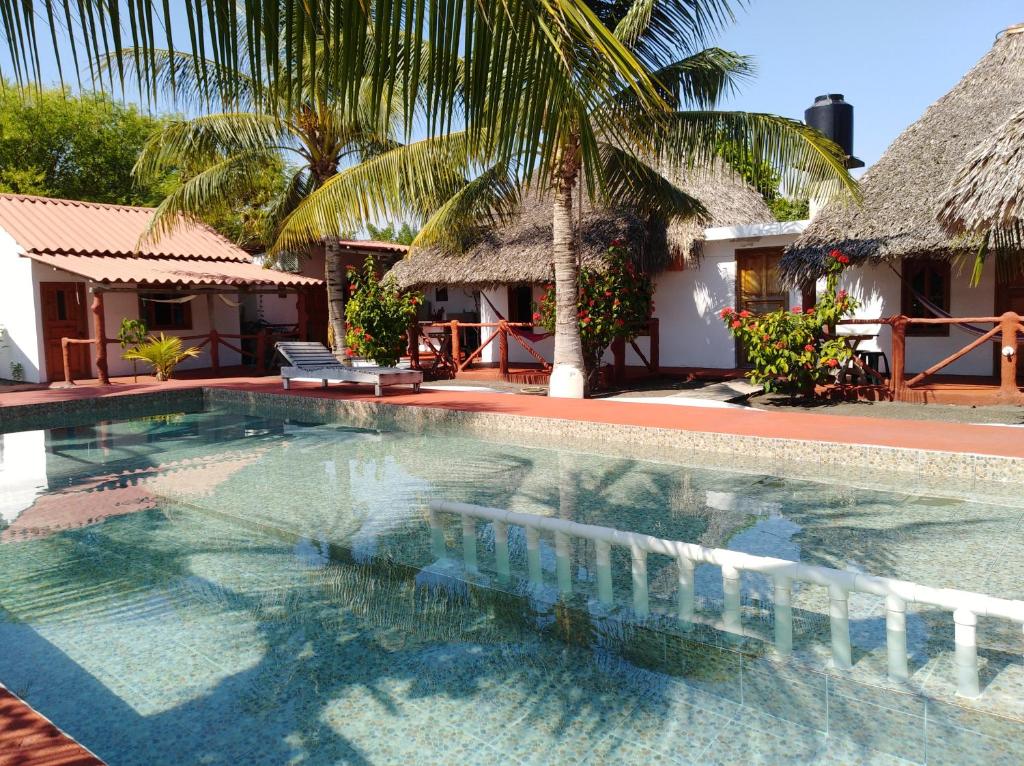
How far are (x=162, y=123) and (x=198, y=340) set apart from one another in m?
13.6

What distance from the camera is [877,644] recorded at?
3.81 metres

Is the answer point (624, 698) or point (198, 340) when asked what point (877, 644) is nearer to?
point (624, 698)

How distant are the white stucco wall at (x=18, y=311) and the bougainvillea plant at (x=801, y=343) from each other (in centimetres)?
1290

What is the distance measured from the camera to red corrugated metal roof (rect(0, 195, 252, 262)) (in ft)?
51.9

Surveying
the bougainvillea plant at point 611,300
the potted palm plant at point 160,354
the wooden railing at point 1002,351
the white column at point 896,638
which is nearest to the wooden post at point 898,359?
the wooden railing at point 1002,351

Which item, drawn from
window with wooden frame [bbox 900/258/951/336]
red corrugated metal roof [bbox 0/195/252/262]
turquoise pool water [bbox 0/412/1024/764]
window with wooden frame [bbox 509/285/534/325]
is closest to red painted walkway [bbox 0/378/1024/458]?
turquoise pool water [bbox 0/412/1024/764]

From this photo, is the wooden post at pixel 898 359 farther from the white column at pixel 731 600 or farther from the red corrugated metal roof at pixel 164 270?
the red corrugated metal roof at pixel 164 270

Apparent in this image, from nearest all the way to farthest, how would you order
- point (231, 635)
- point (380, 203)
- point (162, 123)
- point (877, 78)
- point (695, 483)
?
1. point (231, 635)
2. point (695, 483)
3. point (380, 203)
4. point (877, 78)
5. point (162, 123)

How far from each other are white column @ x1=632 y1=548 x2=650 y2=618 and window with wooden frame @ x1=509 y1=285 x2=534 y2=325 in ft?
43.4

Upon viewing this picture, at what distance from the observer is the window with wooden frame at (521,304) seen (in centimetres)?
1716

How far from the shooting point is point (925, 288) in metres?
12.7

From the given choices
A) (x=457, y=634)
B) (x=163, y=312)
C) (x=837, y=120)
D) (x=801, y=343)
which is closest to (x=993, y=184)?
A: (x=801, y=343)

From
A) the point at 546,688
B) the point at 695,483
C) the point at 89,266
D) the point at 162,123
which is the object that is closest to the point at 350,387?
the point at 89,266

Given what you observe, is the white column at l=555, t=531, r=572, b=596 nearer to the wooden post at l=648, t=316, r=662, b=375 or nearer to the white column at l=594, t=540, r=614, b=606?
the white column at l=594, t=540, r=614, b=606
